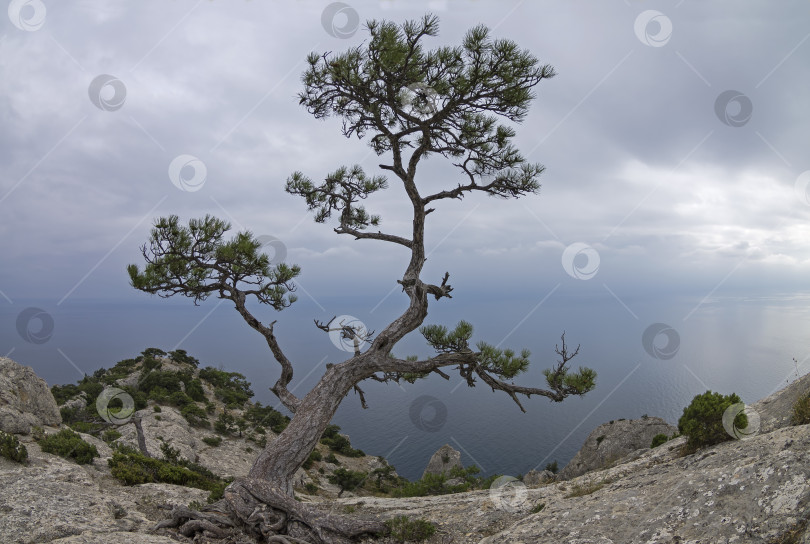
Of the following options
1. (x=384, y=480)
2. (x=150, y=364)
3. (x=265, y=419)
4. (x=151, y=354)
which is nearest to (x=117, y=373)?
(x=150, y=364)

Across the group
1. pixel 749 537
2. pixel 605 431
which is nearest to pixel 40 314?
pixel 749 537

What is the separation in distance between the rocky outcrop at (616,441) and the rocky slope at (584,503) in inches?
457

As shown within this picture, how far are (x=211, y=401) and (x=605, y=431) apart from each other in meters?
28.7

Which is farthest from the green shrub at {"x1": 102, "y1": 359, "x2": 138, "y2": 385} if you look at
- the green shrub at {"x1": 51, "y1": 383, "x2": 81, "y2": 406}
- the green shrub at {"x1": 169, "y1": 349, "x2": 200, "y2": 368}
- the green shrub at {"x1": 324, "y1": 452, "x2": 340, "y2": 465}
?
the green shrub at {"x1": 324, "y1": 452, "x2": 340, "y2": 465}

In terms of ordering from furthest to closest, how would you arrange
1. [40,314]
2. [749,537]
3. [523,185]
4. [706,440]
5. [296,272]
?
[40,314]
[296,272]
[523,185]
[706,440]
[749,537]

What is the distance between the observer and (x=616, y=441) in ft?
63.3

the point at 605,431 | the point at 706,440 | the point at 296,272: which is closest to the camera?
the point at 706,440

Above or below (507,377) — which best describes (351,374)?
below

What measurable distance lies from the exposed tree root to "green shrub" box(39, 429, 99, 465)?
17.8 feet

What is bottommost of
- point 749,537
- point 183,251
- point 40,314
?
point 40,314

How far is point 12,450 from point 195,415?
63.1ft

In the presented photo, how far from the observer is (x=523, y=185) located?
9.79 meters

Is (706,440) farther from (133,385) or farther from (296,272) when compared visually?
(133,385)

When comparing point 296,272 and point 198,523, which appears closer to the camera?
point 198,523
